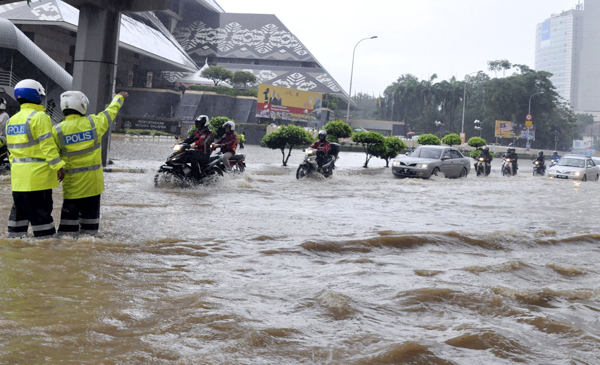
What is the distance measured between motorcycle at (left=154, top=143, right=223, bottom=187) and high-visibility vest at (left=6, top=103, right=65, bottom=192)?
5.92m

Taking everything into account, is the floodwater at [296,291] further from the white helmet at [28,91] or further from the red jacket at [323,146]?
the red jacket at [323,146]

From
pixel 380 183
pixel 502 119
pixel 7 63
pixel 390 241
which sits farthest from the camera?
pixel 502 119

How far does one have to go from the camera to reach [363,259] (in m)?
5.75

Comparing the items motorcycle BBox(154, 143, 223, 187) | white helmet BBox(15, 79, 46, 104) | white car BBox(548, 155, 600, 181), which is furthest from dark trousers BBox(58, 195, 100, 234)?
white car BBox(548, 155, 600, 181)

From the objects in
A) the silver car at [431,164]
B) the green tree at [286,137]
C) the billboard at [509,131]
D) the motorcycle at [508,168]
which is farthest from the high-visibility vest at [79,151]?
the billboard at [509,131]

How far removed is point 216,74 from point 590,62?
138 meters

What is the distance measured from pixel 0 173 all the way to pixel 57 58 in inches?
1331

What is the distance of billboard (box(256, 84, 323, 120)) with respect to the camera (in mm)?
55781

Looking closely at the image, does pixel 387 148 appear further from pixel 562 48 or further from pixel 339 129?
pixel 562 48

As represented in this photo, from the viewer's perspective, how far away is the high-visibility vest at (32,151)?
500 cm

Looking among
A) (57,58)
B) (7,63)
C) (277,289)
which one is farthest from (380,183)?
(57,58)

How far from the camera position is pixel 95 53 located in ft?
49.6

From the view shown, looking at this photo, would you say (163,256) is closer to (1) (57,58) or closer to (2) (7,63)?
(2) (7,63)

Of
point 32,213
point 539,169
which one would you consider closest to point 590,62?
point 539,169
